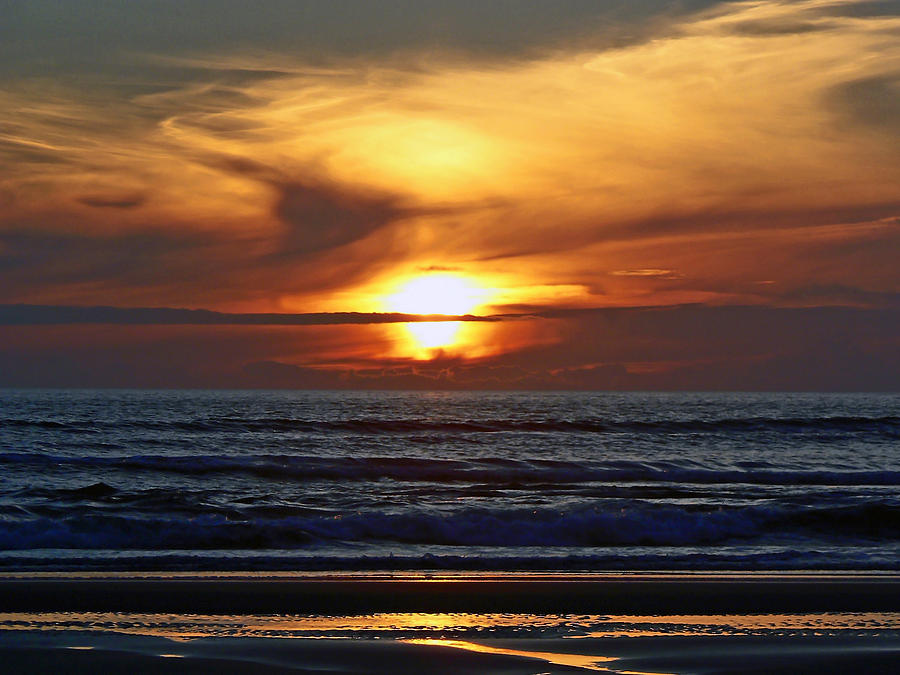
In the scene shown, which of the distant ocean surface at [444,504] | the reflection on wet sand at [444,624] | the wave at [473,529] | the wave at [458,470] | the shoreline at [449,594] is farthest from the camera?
the wave at [458,470]

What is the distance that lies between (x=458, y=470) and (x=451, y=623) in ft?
56.7

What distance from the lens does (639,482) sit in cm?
2477

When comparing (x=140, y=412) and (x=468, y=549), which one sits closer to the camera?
(x=468, y=549)

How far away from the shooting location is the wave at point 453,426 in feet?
139

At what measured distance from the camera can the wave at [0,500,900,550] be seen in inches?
572

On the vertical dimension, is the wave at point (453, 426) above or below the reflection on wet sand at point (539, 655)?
above

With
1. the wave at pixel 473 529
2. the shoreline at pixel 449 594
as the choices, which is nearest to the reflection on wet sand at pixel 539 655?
the shoreline at pixel 449 594

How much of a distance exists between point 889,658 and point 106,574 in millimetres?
8929

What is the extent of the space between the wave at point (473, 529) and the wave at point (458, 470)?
7.53 meters

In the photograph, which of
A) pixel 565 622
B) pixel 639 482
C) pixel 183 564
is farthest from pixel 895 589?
pixel 639 482

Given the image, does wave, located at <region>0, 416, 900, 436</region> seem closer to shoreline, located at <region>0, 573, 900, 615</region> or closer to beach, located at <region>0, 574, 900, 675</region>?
shoreline, located at <region>0, 573, 900, 615</region>

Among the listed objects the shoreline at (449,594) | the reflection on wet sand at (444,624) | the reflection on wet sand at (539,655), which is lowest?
the reflection on wet sand at (444,624)

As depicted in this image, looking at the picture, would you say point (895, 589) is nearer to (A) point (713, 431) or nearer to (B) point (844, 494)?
(B) point (844, 494)

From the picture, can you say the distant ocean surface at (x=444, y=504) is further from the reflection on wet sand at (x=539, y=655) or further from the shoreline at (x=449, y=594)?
the reflection on wet sand at (x=539, y=655)
